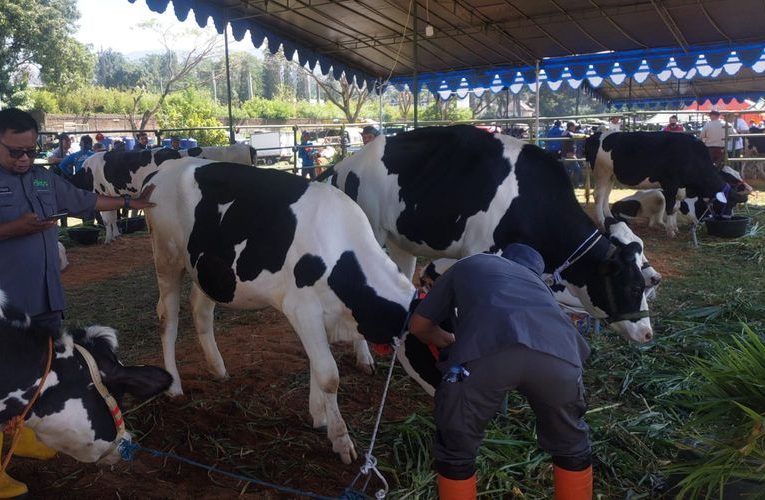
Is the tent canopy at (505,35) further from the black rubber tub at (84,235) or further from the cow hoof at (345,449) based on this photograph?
the cow hoof at (345,449)

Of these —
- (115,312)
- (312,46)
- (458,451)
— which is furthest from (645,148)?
(458,451)

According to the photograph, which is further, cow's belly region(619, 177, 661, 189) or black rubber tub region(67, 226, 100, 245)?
cow's belly region(619, 177, 661, 189)

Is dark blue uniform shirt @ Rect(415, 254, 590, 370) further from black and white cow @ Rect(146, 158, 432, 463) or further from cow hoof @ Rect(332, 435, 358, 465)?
cow hoof @ Rect(332, 435, 358, 465)

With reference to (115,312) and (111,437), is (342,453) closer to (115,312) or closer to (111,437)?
(111,437)

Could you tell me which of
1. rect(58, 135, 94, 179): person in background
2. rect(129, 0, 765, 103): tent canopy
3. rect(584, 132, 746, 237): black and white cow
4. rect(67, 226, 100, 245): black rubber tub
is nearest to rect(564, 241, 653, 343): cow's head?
rect(584, 132, 746, 237): black and white cow

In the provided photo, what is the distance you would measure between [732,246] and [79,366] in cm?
899

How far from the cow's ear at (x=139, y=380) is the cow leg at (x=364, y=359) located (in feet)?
7.58

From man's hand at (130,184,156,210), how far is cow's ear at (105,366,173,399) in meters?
1.55

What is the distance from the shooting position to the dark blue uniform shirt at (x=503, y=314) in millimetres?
2371

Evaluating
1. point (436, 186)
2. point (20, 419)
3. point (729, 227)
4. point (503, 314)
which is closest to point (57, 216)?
point (20, 419)

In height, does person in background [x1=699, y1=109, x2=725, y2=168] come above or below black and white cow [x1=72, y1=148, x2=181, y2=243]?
above

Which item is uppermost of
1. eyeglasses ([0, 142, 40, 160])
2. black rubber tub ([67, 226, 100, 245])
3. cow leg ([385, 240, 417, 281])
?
eyeglasses ([0, 142, 40, 160])

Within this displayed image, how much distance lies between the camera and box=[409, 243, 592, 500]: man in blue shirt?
2.38 m

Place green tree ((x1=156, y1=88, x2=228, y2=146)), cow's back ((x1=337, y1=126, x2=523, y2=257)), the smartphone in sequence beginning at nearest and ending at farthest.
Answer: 1. the smartphone
2. cow's back ((x1=337, y1=126, x2=523, y2=257))
3. green tree ((x1=156, y1=88, x2=228, y2=146))
